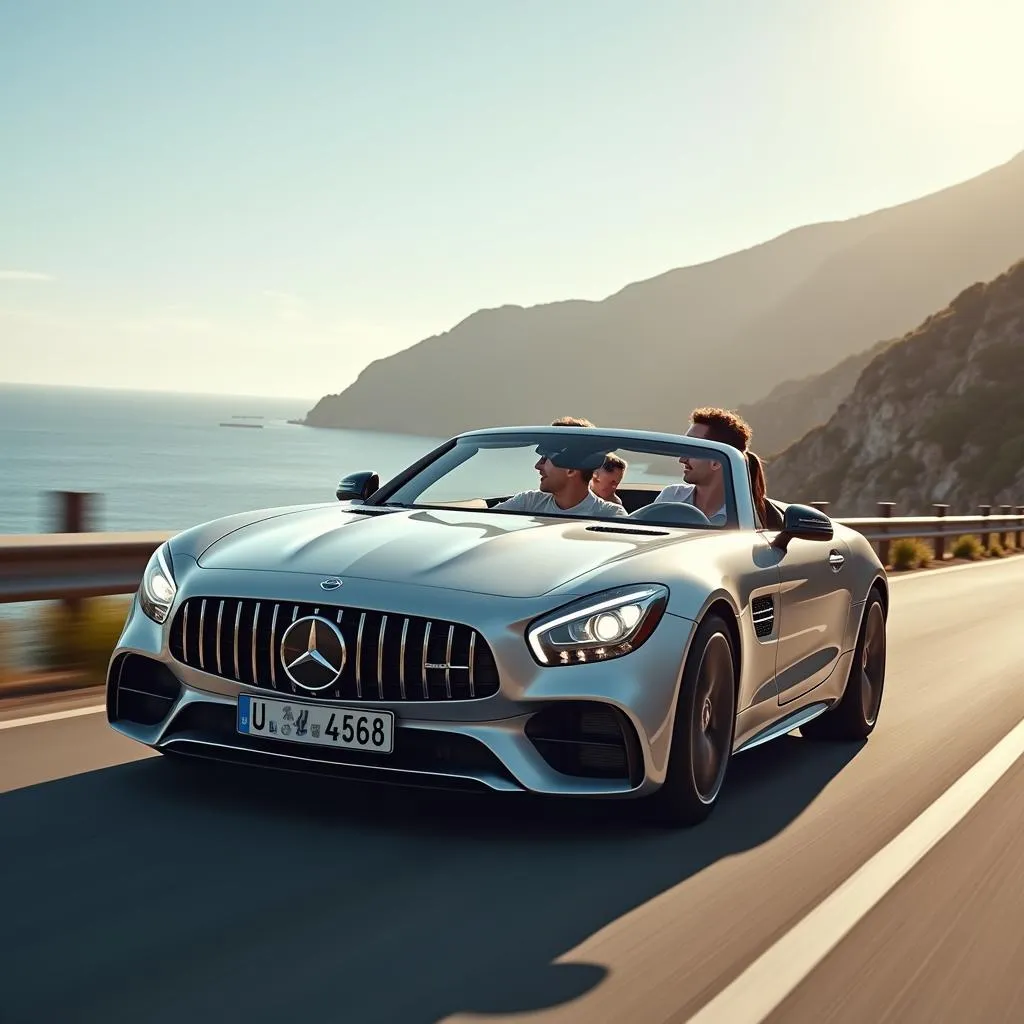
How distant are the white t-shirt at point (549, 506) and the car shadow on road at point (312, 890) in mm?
1189

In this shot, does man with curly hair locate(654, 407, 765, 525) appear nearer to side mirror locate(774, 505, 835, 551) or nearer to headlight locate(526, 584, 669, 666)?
side mirror locate(774, 505, 835, 551)

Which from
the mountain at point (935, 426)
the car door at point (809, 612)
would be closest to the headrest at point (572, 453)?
the car door at point (809, 612)

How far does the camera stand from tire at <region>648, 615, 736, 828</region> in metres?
4.98

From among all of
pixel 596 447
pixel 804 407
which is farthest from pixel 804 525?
pixel 804 407

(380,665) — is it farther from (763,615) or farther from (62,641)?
(62,641)

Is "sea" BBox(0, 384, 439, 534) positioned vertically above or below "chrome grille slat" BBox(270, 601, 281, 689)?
below

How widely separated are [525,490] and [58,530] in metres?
3.46

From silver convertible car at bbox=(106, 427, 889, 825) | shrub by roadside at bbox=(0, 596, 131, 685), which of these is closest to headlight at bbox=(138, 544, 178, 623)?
silver convertible car at bbox=(106, 427, 889, 825)

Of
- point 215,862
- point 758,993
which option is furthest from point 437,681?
point 758,993

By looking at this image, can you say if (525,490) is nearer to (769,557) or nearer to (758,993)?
(769,557)

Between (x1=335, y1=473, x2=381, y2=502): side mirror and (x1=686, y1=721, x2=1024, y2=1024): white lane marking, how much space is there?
2583mm

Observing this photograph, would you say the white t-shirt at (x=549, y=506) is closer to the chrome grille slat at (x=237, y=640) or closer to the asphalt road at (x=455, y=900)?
the asphalt road at (x=455, y=900)

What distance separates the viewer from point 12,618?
28.2ft

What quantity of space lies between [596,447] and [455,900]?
2.69m
